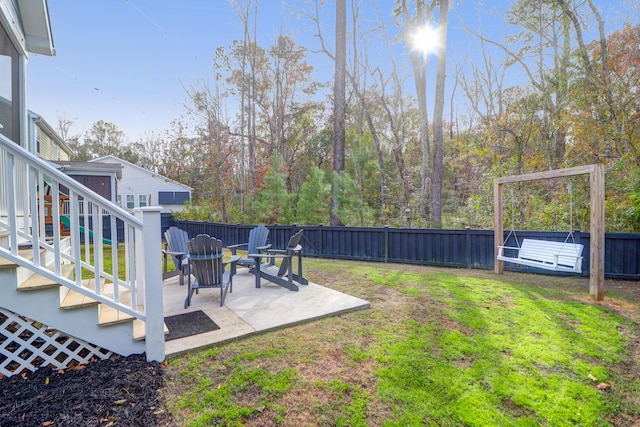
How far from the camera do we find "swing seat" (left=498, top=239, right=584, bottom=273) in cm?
457

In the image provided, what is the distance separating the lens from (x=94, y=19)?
26.4 ft

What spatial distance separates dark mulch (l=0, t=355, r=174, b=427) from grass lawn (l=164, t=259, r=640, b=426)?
0.44 ft

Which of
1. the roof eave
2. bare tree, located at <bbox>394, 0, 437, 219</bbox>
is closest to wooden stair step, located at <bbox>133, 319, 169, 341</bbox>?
the roof eave

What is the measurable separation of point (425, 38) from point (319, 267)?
33.7 ft

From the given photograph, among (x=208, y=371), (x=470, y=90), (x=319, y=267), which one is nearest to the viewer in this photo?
(x=208, y=371)

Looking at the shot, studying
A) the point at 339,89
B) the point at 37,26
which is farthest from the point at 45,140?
the point at 339,89

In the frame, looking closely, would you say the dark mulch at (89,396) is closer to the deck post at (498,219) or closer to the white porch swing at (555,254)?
the white porch swing at (555,254)

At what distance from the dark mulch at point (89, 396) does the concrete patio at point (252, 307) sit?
37 centimetres

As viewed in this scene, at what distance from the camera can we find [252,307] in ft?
12.4

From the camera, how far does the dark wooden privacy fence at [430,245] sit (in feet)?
18.5

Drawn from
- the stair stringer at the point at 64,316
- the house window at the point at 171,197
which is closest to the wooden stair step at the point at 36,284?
the stair stringer at the point at 64,316

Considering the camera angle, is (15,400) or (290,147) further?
(290,147)

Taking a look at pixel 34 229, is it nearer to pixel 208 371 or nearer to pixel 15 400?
pixel 15 400

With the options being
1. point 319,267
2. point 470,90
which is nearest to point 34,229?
point 319,267
